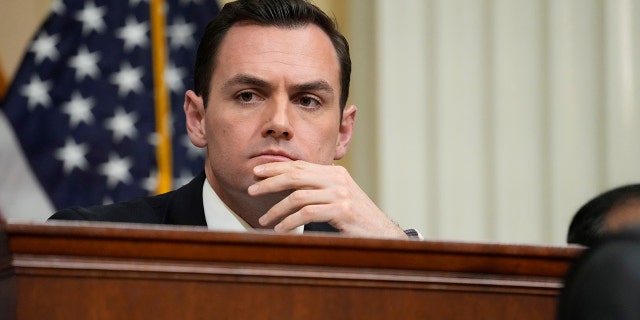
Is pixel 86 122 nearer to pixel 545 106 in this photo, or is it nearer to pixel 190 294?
pixel 545 106

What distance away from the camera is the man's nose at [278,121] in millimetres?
2777

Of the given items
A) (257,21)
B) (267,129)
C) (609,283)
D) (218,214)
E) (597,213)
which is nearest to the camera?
(609,283)

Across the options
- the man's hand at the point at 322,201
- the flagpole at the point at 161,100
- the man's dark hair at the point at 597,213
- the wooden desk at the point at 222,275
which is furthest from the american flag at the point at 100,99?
the wooden desk at the point at 222,275

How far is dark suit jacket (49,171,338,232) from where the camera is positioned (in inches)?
114

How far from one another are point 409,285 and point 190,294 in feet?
1.11

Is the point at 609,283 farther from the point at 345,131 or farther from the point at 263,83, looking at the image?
the point at 345,131

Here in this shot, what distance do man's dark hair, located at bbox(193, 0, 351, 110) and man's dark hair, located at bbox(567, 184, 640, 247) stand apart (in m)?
0.91

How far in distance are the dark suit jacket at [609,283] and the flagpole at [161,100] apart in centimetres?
402

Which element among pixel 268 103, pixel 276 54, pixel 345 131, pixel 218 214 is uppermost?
pixel 276 54

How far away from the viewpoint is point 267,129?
9.14 feet

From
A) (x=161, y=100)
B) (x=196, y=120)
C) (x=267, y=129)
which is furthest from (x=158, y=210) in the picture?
(x=161, y=100)

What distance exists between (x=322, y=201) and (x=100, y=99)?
96.4 inches

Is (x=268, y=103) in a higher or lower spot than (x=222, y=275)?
higher

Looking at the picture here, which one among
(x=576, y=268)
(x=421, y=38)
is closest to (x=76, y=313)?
(x=576, y=268)
